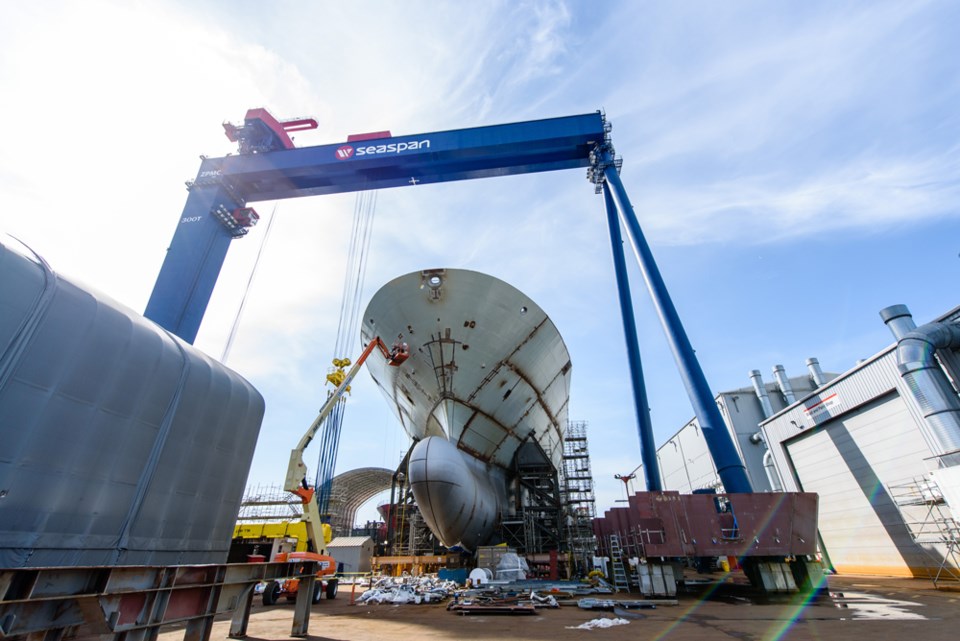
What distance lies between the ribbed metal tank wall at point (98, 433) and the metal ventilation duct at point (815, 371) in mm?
27073

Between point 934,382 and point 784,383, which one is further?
point 784,383

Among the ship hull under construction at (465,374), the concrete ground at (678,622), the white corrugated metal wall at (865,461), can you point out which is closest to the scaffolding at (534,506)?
the ship hull under construction at (465,374)

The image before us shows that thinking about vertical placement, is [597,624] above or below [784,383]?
below

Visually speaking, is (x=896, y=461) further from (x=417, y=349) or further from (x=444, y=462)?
(x=417, y=349)

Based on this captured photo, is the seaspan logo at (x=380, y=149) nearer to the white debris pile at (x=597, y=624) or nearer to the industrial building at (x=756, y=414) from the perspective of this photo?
the white debris pile at (x=597, y=624)

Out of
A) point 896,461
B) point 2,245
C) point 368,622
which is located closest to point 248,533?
point 368,622

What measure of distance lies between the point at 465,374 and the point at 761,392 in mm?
17700

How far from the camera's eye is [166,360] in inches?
163

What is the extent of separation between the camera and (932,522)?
11.0 metres

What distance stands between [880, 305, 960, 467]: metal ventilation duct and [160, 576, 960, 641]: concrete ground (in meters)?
3.80

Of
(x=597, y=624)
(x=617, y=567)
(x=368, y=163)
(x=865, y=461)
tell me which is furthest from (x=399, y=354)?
(x=865, y=461)

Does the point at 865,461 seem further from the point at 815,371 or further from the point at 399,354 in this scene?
the point at 399,354

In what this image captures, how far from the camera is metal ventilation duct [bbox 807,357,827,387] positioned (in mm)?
22562

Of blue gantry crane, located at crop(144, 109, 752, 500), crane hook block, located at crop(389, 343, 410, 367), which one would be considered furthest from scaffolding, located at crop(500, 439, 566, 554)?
crane hook block, located at crop(389, 343, 410, 367)
